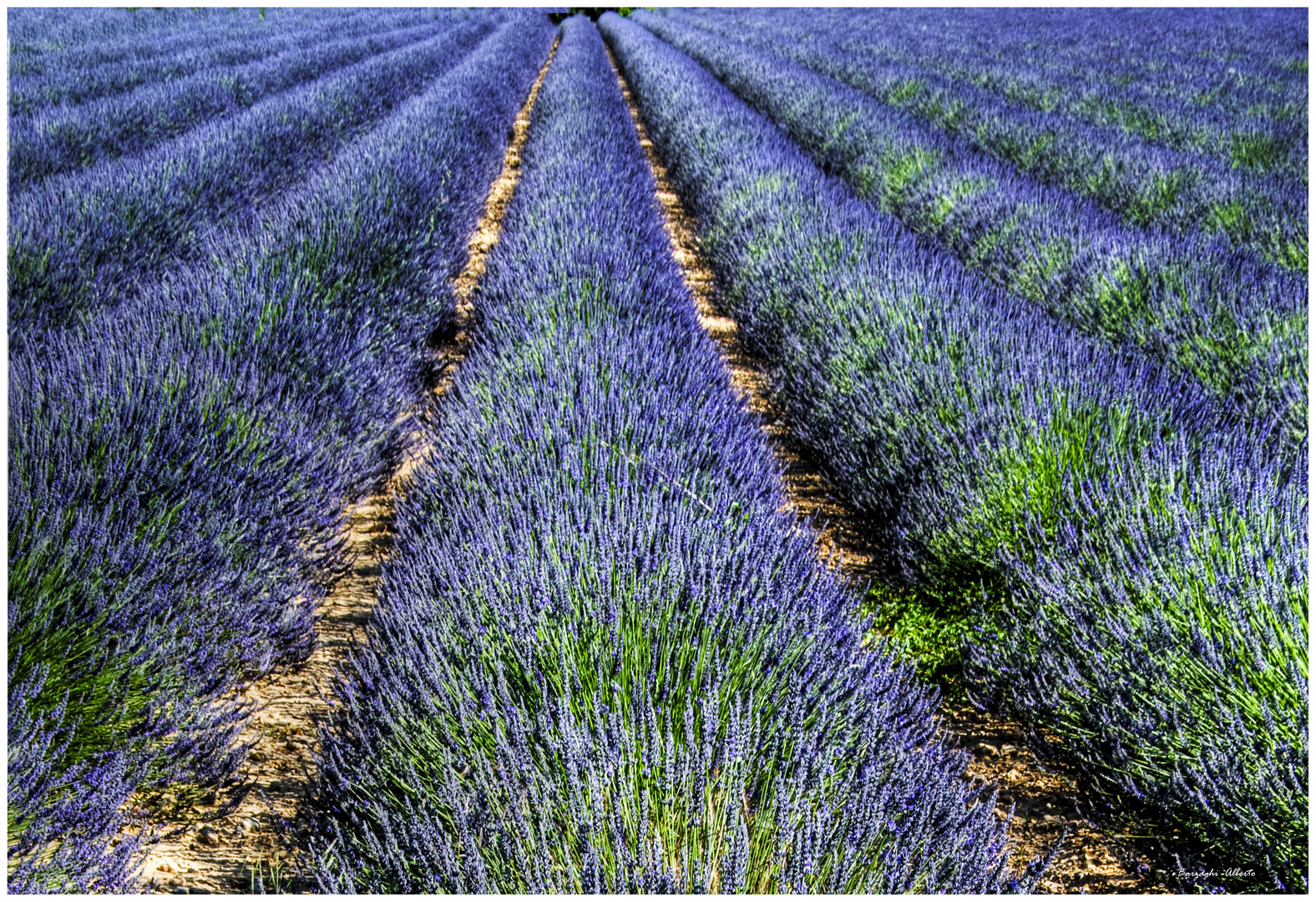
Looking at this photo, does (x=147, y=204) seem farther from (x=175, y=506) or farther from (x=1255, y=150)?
(x=1255, y=150)

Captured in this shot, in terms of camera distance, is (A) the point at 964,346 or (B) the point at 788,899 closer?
(B) the point at 788,899

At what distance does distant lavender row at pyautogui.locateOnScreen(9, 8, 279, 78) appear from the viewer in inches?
451

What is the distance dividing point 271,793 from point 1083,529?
1.98 meters

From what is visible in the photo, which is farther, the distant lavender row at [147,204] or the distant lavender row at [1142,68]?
the distant lavender row at [1142,68]

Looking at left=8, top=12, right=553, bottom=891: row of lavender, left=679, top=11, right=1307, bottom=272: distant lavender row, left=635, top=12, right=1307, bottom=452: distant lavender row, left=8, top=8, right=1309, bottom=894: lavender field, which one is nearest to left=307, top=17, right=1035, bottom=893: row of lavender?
left=8, top=8, right=1309, bottom=894: lavender field

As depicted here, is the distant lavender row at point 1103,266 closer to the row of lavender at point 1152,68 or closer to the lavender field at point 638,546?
the lavender field at point 638,546

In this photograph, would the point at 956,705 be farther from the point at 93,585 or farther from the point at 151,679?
the point at 93,585

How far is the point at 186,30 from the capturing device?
17.8 m

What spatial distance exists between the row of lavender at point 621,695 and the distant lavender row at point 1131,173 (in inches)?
150

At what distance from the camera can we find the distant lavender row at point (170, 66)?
8094mm

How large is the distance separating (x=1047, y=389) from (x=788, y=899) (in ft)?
6.40

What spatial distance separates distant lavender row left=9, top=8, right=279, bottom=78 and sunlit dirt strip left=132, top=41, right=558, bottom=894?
1087cm

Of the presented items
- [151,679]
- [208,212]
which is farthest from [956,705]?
[208,212]

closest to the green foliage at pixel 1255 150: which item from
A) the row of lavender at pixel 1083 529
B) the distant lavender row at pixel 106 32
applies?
the row of lavender at pixel 1083 529
